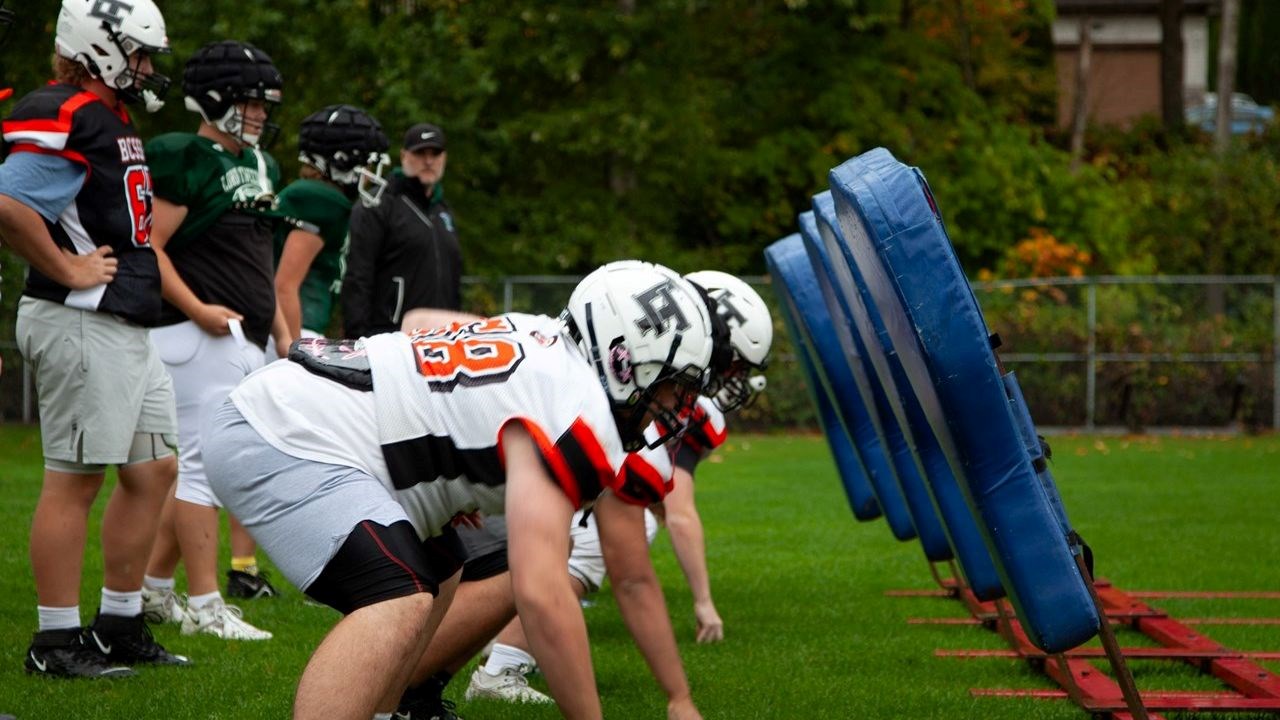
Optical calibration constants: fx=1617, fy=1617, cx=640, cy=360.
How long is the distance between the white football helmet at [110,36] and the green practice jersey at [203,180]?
0.60m

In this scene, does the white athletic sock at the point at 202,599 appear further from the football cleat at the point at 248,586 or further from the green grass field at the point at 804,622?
the football cleat at the point at 248,586

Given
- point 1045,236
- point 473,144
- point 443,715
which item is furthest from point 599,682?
point 1045,236

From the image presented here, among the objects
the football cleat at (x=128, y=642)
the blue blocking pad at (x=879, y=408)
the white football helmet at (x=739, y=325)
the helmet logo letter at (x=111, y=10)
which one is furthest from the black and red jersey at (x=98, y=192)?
the blue blocking pad at (x=879, y=408)

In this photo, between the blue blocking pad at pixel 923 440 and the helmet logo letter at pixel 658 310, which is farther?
the blue blocking pad at pixel 923 440

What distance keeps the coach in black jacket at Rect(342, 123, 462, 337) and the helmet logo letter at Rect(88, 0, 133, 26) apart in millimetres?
2458

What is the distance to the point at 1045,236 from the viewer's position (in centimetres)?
2598

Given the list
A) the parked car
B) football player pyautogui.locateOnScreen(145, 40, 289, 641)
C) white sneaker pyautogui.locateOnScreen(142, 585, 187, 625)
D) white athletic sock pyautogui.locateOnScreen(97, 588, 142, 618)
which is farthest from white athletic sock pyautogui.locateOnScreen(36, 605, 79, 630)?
the parked car

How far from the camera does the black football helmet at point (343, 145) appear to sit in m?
7.38

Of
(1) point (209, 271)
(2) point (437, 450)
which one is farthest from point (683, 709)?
(1) point (209, 271)

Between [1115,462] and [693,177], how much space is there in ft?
35.3

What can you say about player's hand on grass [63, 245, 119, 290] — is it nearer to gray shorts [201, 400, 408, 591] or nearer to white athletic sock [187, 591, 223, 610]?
white athletic sock [187, 591, 223, 610]

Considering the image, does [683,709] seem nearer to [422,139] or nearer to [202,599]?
[202,599]

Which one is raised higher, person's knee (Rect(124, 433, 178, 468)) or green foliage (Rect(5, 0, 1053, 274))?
person's knee (Rect(124, 433, 178, 468))

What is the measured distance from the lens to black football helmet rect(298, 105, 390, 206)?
7379 millimetres
